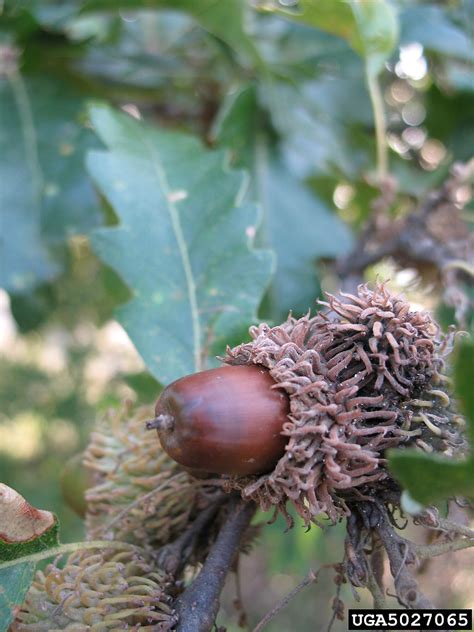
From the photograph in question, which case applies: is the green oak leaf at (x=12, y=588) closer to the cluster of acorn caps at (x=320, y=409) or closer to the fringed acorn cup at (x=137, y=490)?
the fringed acorn cup at (x=137, y=490)

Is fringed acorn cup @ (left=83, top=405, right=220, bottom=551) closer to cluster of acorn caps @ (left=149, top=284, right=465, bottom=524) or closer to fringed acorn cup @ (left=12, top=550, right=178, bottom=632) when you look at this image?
fringed acorn cup @ (left=12, top=550, right=178, bottom=632)

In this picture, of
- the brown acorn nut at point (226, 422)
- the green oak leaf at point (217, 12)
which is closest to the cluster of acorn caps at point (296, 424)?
the brown acorn nut at point (226, 422)

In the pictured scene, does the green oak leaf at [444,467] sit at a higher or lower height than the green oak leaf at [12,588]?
higher

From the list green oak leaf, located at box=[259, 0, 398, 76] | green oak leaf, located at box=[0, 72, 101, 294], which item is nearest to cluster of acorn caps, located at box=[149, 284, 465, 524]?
green oak leaf, located at box=[259, 0, 398, 76]

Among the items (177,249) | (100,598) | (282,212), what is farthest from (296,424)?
(282,212)

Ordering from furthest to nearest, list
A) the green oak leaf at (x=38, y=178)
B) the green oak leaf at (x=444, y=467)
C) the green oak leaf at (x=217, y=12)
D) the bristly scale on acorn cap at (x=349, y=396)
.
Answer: the green oak leaf at (x=38, y=178) → the green oak leaf at (x=217, y=12) → the bristly scale on acorn cap at (x=349, y=396) → the green oak leaf at (x=444, y=467)

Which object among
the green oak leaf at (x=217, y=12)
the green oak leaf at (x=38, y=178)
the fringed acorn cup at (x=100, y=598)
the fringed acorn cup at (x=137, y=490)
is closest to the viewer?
the fringed acorn cup at (x=100, y=598)
